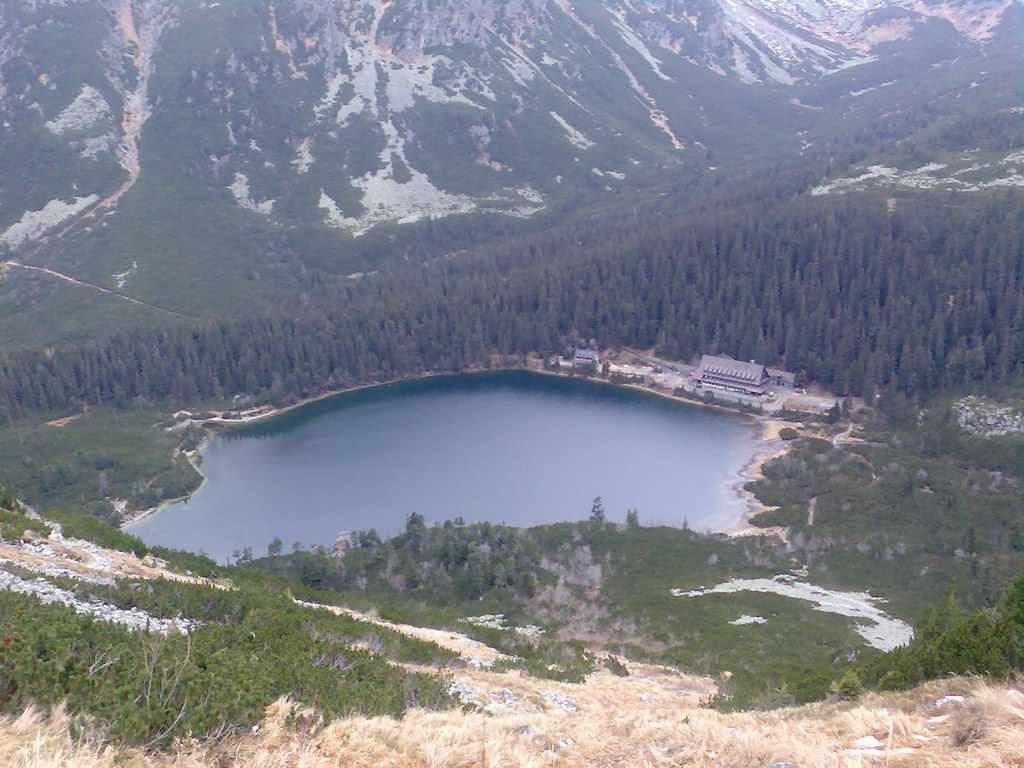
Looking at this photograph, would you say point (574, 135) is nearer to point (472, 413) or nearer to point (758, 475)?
point (472, 413)

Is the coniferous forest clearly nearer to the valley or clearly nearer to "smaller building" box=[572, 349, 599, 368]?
the valley

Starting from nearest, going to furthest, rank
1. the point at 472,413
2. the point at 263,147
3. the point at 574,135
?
the point at 472,413 < the point at 263,147 < the point at 574,135

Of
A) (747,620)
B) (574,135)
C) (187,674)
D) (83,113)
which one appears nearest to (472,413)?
(747,620)

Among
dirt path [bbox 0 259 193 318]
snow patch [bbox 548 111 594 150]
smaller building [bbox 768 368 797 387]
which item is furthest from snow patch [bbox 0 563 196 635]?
snow patch [bbox 548 111 594 150]

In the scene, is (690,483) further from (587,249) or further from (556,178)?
(556,178)

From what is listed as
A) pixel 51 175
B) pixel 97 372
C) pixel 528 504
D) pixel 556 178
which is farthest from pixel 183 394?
pixel 556 178

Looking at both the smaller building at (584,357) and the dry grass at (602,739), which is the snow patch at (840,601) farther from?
the smaller building at (584,357)

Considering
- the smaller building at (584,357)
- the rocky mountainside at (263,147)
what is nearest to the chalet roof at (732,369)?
the smaller building at (584,357)
